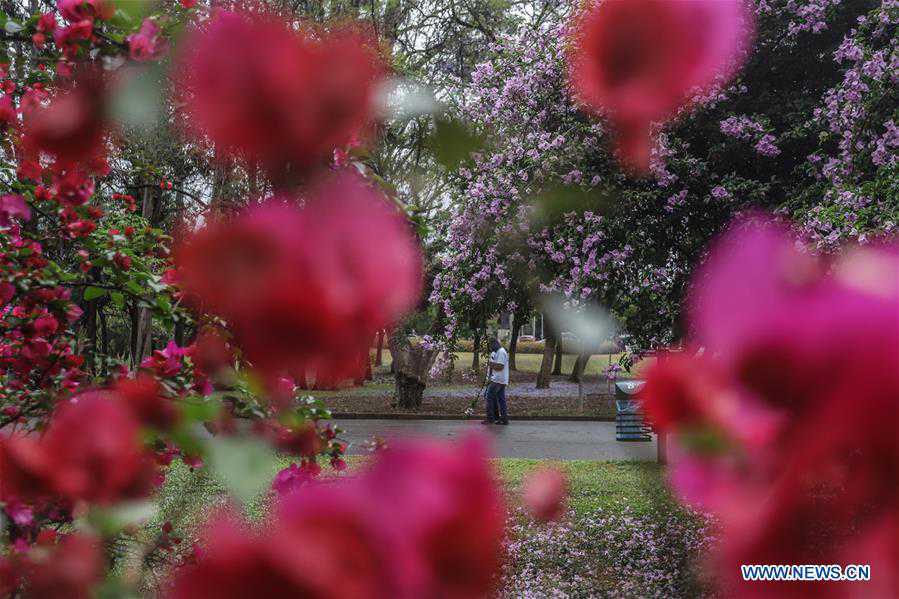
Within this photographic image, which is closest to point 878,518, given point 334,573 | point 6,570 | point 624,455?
point 334,573

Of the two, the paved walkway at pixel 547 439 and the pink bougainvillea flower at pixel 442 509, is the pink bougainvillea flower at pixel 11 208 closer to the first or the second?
the pink bougainvillea flower at pixel 442 509

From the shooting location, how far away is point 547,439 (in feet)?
34.2

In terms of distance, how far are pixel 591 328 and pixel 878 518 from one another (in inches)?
170

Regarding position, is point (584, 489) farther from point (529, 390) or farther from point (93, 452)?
point (529, 390)

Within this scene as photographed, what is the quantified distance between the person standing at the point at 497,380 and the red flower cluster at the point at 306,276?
10482 mm

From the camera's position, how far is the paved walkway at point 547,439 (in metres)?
8.90

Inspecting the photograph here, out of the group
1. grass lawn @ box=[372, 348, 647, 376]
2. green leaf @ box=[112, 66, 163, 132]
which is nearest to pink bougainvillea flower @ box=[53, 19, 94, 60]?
green leaf @ box=[112, 66, 163, 132]

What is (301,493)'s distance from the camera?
0.23 meters

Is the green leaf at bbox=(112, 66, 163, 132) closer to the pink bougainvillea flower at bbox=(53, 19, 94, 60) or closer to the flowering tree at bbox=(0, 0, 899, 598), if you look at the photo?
the flowering tree at bbox=(0, 0, 899, 598)

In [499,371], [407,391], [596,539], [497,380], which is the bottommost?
[596,539]

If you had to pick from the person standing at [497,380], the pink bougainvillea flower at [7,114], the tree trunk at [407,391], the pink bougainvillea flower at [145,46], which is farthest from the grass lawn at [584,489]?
the tree trunk at [407,391]

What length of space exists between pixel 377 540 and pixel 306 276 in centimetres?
9

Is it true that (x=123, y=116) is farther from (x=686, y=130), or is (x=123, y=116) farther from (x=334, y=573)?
(x=686, y=130)

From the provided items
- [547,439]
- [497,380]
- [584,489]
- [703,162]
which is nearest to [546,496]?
[703,162]
